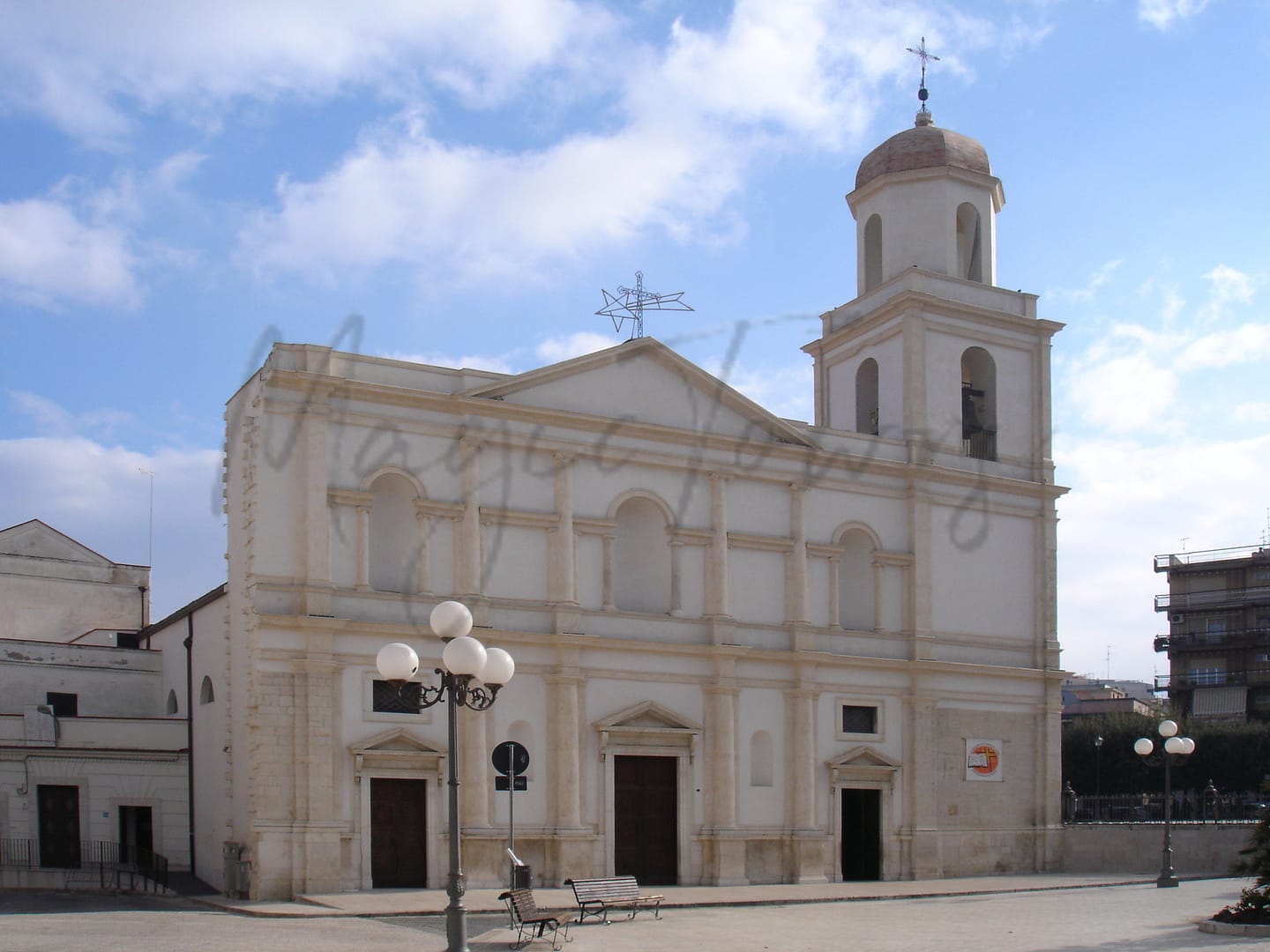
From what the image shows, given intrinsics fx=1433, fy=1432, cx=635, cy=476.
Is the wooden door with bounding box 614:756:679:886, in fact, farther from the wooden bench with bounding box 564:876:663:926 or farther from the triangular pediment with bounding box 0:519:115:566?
the triangular pediment with bounding box 0:519:115:566

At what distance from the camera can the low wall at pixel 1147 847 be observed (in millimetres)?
34281

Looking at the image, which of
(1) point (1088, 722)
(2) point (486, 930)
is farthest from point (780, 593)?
(1) point (1088, 722)

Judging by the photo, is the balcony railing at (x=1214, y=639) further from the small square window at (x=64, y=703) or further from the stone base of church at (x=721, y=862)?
the small square window at (x=64, y=703)

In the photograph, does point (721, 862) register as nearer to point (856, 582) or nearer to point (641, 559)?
point (641, 559)

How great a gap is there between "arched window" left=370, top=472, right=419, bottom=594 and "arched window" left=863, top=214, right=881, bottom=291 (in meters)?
14.9

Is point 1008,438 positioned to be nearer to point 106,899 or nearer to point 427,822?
point 427,822

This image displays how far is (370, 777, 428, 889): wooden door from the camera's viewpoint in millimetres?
27359

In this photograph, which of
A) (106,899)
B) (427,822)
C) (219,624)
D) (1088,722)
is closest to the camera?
(106,899)

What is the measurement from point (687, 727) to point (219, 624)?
33.3ft

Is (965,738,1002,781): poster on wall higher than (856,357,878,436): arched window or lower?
lower

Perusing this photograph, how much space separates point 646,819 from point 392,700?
20.8ft

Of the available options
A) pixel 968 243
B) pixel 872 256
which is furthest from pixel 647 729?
pixel 968 243

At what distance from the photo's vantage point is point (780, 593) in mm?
32781

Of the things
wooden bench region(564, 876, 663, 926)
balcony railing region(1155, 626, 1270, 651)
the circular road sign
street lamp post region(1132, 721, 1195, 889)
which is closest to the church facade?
the circular road sign
